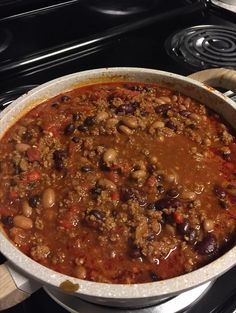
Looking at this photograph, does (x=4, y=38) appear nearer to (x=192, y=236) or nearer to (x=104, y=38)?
(x=104, y=38)

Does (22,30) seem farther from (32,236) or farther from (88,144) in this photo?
(32,236)

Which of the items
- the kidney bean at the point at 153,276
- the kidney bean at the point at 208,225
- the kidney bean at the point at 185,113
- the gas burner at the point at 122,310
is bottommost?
the gas burner at the point at 122,310

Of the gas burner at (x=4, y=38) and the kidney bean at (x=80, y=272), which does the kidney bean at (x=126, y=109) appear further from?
the gas burner at (x=4, y=38)

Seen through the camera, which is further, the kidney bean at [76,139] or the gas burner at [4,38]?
the gas burner at [4,38]

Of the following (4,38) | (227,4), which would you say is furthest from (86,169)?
(227,4)

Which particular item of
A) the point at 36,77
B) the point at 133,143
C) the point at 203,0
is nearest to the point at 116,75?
the point at 133,143

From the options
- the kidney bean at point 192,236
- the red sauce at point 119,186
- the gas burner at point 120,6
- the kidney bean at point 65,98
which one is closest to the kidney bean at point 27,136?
the red sauce at point 119,186
